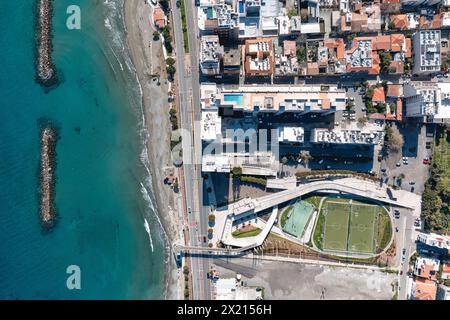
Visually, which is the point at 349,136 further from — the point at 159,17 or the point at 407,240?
the point at 159,17

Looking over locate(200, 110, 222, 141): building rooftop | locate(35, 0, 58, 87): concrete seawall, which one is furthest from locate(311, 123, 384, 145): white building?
locate(35, 0, 58, 87): concrete seawall

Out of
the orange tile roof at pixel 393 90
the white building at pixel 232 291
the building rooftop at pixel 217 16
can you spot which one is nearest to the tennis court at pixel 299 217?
the white building at pixel 232 291

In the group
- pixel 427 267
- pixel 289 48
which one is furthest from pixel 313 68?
pixel 427 267

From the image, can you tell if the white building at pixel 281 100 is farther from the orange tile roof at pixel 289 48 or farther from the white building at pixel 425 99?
the white building at pixel 425 99

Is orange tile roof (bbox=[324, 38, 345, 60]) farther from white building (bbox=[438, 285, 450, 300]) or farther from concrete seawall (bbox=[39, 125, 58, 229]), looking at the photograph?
concrete seawall (bbox=[39, 125, 58, 229])

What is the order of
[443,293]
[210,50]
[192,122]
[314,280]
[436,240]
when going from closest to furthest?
[210,50], [436,240], [443,293], [192,122], [314,280]

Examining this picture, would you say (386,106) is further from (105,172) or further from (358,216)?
(105,172)

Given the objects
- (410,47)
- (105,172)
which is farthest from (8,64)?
(410,47)
